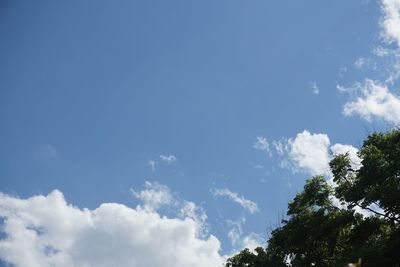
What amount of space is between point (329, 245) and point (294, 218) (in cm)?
346

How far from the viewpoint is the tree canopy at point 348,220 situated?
27781 millimetres

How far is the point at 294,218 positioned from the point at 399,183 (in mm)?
10094

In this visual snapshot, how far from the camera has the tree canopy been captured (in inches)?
1094

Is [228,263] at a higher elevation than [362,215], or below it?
higher

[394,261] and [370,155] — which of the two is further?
[370,155]

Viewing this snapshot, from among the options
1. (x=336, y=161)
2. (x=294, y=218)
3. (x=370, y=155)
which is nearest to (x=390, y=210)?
(x=370, y=155)

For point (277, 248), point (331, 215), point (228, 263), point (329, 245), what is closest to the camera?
point (331, 215)

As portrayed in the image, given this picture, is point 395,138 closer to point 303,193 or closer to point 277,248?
point 303,193

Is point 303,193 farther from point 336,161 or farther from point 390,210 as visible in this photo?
point 390,210

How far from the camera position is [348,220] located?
32.5 metres

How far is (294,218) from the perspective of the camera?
36469 millimetres

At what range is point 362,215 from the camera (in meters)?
32.2

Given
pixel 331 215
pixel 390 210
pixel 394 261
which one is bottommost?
pixel 394 261

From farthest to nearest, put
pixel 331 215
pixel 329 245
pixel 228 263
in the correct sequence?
pixel 228 263, pixel 329 245, pixel 331 215
